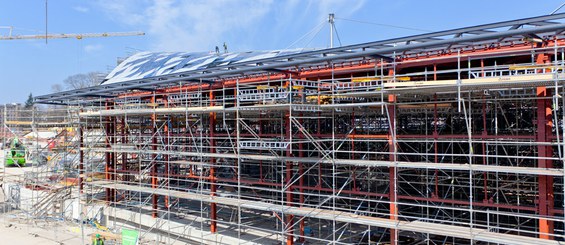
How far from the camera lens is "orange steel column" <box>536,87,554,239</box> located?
1059cm

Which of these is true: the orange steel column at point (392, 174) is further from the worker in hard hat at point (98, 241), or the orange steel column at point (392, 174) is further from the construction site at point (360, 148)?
the worker in hard hat at point (98, 241)

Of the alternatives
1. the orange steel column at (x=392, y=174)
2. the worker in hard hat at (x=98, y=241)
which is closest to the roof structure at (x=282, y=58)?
the orange steel column at (x=392, y=174)

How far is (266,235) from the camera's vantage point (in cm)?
1714

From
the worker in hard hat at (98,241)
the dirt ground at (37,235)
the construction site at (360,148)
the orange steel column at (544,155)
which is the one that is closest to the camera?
the orange steel column at (544,155)

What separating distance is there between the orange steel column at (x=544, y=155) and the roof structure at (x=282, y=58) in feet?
5.20

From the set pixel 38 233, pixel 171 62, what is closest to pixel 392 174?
pixel 38 233

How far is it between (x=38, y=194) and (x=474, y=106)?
22984 millimetres

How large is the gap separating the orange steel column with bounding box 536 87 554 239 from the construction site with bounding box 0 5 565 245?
0.11 ft

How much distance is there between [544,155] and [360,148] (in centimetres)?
767

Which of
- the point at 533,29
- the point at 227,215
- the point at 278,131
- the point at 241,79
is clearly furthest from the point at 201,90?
the point at 533,29

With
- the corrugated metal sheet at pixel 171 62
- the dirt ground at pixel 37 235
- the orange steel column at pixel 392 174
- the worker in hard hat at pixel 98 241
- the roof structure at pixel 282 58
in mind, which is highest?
the corrugated metal sheet at pixel 171 62

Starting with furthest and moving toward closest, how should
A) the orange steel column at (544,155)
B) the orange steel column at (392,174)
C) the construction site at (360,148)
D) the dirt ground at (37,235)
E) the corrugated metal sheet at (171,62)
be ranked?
the corrugated metal sheet at (171,62)
the dirt ground at (37,235)
the orange steel column at (392,174)
the construction site at (360,148)
the orange steel column at (544,155)

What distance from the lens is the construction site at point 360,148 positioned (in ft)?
36.2

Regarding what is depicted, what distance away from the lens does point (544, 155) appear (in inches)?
416
